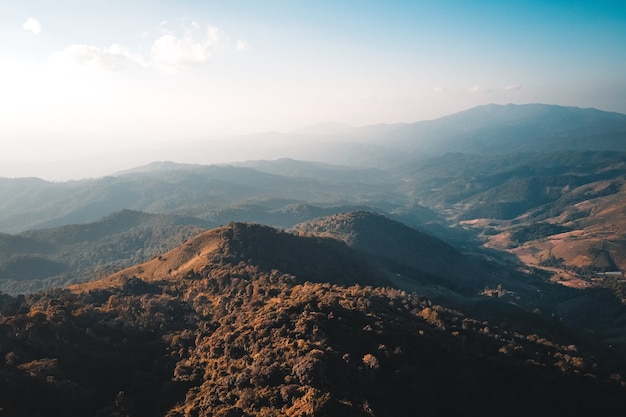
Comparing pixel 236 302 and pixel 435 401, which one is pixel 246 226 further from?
pixel 435 401

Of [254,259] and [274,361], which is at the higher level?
[274,361]

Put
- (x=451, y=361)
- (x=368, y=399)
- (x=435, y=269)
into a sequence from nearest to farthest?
(x=368, y=399)
(x=451, y=361)
(x=435, y=269)

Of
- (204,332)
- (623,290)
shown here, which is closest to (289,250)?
(204,332)

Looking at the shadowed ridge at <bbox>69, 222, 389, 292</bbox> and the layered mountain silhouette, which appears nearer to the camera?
the layered mountain silhouette

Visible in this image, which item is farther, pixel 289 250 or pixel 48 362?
pixel 289 250

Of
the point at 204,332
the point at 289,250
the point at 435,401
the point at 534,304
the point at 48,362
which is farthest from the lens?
the point at 534,304

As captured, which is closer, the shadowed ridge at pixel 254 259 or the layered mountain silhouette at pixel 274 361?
the layered mountain silhouette at pixel 274 361

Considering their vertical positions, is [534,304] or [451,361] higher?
[451,361]

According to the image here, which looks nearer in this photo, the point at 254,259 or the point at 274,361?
the point at 274,361
